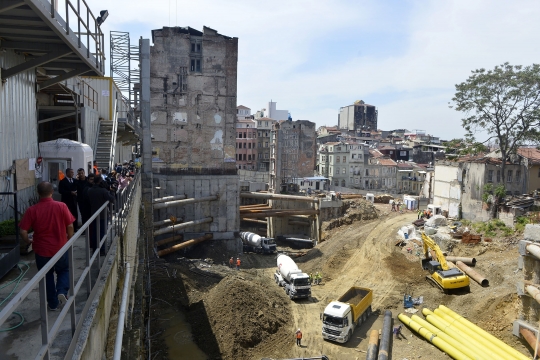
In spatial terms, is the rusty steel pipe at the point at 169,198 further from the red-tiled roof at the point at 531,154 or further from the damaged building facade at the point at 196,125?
the red-tiled roof at the point at 531,154

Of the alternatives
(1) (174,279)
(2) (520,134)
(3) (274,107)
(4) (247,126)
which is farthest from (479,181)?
(3) (274,107)

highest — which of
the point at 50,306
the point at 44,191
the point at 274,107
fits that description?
the point at 274,107

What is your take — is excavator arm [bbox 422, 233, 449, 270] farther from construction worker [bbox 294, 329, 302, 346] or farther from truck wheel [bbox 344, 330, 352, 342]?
construction worker [bbox 294, 329, 302, 346]

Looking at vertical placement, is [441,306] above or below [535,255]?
below

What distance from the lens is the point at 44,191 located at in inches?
209

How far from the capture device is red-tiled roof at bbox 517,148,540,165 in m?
37.7

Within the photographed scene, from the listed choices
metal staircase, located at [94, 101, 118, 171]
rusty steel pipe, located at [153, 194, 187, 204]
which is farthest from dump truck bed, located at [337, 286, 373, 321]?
rusty steel pipe, located at [153, 194, 187, 204]

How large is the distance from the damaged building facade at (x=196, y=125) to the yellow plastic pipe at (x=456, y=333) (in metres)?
18.6

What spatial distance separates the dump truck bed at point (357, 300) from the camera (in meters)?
20.3

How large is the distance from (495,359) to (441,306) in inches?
216

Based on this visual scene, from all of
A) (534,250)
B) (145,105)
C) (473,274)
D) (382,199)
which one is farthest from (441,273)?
(382,199)

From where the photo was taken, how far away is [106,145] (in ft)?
68.6

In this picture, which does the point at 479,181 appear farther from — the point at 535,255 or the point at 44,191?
the point at 44,191

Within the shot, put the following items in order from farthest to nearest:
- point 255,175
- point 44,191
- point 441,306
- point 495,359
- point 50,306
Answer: point 255,175 → point 441,306 → point 495,359 → point 44,191 → point 50,306
